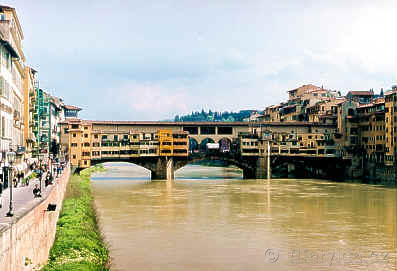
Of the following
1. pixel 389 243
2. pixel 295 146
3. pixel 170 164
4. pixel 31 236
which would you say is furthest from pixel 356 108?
pixel 31 236

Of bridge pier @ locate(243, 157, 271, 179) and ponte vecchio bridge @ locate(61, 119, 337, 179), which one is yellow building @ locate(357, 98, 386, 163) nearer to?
ponte vecchio bridge @ locate(61, 119, 337, 179)

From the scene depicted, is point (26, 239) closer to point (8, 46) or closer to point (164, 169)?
point (8, 46)

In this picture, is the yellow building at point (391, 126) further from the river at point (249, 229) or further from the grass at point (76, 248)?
the grass at point (76, 248)

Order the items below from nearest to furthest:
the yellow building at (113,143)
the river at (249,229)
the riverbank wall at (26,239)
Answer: the riverbank wall at (26,239)
the river at (249,229)
the yellow building at (113,143)

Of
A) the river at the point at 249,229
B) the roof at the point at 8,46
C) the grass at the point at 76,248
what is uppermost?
the roof at the point at 8,46

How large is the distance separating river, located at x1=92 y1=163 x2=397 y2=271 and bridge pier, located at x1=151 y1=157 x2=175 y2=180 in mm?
18749

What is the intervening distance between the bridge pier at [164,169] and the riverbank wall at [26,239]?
200 ft

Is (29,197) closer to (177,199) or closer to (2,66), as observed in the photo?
(2,66)

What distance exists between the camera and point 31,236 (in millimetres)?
17109

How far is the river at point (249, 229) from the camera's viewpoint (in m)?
27.7

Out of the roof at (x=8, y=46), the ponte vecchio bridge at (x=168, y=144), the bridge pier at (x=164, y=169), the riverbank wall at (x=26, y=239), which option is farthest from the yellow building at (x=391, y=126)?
the riverbank wall at (x=26, y=239)

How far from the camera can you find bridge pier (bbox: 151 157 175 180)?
8444cm

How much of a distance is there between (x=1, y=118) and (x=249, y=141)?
64.1m

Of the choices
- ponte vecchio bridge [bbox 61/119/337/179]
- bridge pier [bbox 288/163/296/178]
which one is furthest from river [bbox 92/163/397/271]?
bridge pier [bbox 288/163/296/178]
